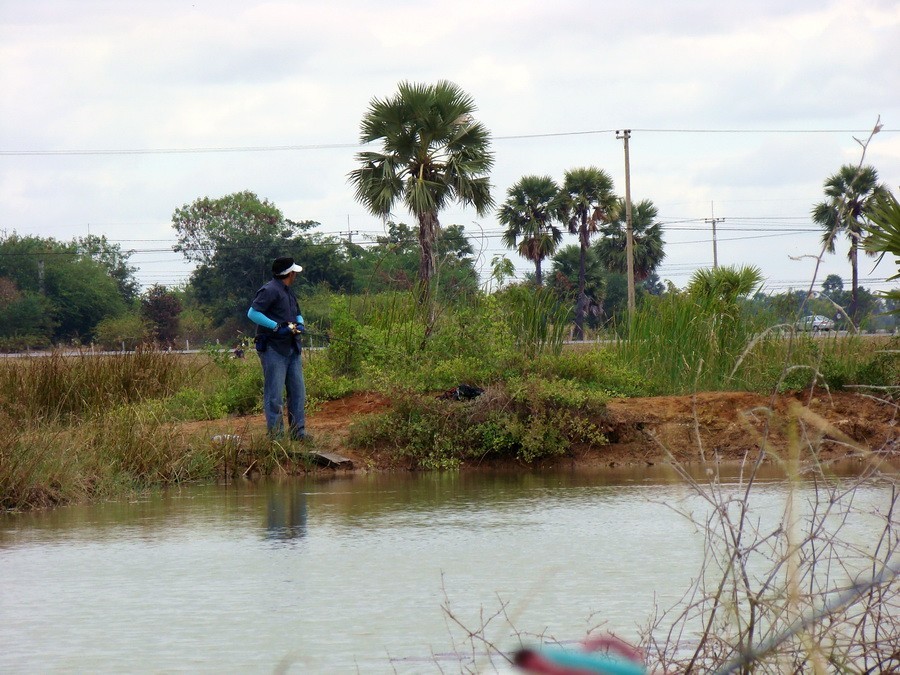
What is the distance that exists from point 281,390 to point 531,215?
40.7 meters

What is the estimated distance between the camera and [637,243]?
55.0 m

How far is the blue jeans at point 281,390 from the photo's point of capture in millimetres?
11852

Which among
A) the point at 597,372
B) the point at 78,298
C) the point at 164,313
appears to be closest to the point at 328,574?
the point at 597,372

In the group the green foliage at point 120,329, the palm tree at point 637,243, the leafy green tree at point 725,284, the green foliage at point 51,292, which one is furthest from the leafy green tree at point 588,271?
the leafy green tree at point 725,284

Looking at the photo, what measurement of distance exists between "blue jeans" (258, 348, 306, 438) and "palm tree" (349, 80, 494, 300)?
54.5 feet

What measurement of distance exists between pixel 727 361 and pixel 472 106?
588 inches

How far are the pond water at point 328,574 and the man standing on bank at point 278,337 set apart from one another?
1.75 metres

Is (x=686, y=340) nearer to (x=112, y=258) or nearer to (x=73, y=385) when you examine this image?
(x=73, y=385)

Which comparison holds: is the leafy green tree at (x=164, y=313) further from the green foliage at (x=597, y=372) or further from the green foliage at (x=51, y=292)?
the green foliage at (x=597, y=372)

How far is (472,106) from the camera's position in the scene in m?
29.5

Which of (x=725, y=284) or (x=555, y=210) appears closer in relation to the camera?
(x=725, y=284)

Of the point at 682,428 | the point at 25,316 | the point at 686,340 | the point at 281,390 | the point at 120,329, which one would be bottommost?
the point at 682,428

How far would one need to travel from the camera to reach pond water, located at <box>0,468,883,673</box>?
16.5 ft

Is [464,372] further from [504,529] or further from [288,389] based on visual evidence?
[504,529]
